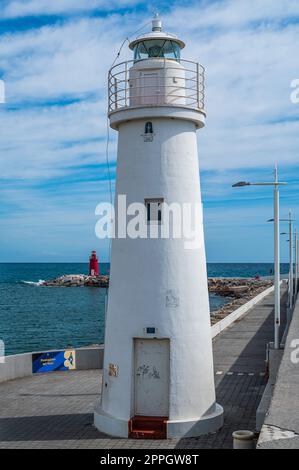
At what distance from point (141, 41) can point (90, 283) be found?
107554 mm

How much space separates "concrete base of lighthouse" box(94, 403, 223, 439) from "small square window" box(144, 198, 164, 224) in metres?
4.34

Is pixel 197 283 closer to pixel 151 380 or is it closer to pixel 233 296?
pixel 151 380

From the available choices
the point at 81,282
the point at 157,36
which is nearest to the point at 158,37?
the point at 157,36

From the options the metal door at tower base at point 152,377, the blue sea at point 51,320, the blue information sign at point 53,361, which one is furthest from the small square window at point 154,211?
the blue sea at point 51,320

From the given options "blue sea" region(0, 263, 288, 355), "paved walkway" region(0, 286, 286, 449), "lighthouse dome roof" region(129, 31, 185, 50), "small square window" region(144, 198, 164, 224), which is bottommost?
"blue sea" region(0, 263, 288, 355)

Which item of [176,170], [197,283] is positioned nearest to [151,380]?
[197,283]

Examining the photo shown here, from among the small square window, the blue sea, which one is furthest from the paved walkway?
the blue sea

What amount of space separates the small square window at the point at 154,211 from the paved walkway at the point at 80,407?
15.4 feet

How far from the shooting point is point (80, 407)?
16469 millimetres

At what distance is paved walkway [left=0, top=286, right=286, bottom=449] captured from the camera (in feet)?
43.7

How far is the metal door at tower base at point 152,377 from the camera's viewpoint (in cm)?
1354

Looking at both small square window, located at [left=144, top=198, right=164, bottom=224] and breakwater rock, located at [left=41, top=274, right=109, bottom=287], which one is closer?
small square window, located at [left=144, top=198, right=164, bottom=224]

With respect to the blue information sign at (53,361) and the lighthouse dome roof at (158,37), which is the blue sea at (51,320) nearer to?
the blue information sign at (53,361)

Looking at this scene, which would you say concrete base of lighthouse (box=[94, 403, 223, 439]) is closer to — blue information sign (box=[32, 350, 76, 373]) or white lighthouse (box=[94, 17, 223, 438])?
white lighthouse (box=[94, 17, 223, 438])
